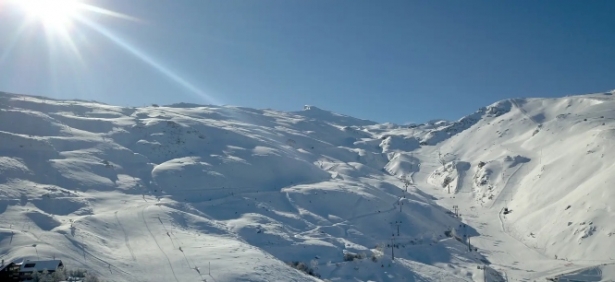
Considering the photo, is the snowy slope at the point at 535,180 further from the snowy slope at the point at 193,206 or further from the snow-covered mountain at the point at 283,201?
the snowy slope at the point at 193,206

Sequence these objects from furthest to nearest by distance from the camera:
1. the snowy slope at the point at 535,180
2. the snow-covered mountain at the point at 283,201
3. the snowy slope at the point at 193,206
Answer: the snowy slope at the point at 535,180, the snow-covered mountain at the point at 283,201, the snowy slope at the point at 193,206

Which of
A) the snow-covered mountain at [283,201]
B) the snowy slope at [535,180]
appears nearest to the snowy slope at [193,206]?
the snow-covered mountain at [283,201]

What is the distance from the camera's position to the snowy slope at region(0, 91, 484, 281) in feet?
127

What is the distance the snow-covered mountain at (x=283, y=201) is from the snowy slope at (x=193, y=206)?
243mm

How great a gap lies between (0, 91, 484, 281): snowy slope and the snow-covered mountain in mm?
243

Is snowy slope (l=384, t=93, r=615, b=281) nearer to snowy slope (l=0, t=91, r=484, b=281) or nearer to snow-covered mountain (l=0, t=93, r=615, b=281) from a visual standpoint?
snow-covered mountain (l=0, t=93, r=615, b=281)

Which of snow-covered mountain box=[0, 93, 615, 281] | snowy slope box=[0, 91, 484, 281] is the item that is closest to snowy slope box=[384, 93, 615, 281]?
snow-covered mountain box=[0, 93, 615, 281]

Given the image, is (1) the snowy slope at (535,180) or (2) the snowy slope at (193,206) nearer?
(2) the snowy slope at (193,206)

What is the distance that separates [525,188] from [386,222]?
89.1ft

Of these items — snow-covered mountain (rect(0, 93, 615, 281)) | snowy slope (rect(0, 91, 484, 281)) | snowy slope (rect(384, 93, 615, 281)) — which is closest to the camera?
snowy slope (rect(0, 91, 484, 281))

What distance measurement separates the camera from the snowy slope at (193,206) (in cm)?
3884

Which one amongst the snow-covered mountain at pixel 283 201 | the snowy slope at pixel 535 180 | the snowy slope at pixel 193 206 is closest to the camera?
the snowy slope at pixel 193 206

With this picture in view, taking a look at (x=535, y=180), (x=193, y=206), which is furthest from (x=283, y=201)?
(x=535, y=180)

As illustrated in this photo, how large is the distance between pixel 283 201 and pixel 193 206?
12833 millimetres
